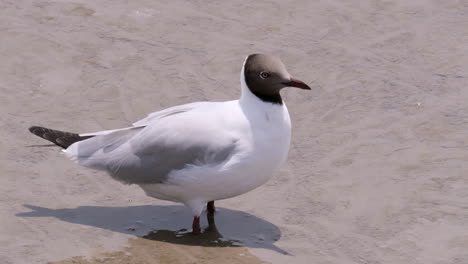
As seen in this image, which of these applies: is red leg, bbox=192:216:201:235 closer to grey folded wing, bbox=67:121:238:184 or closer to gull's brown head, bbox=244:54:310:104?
grey folded wing, bbox=67:121:238:184

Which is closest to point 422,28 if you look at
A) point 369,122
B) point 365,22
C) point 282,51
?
point 365,22

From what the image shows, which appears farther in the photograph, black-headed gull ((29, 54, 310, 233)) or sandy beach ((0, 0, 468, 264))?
sandy beach ((0, 0, 468, 264))

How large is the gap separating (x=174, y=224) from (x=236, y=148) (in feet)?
3.64

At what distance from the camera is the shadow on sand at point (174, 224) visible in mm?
7762

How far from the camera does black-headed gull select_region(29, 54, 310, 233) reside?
24.2ft

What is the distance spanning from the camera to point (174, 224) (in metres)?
8.07

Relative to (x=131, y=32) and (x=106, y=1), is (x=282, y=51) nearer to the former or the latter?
(x=131, y=32)

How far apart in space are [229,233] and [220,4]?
19.1 ft

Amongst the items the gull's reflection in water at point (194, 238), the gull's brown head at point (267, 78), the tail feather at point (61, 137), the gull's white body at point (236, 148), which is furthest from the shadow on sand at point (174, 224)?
the gull's brown head at point (267, 78)

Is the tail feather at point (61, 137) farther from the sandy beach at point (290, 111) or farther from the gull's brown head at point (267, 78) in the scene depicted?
the gull's brown head at point (267, 78)

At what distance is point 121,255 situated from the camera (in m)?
7.38

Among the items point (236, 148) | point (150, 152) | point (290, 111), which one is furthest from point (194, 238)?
point (290, 111)

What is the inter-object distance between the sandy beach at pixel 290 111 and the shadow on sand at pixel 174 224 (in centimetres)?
2

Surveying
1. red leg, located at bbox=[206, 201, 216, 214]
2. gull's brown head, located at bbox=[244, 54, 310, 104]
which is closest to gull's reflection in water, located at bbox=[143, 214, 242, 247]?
red leg, located at bbox=[206, 201, 216, 214]
